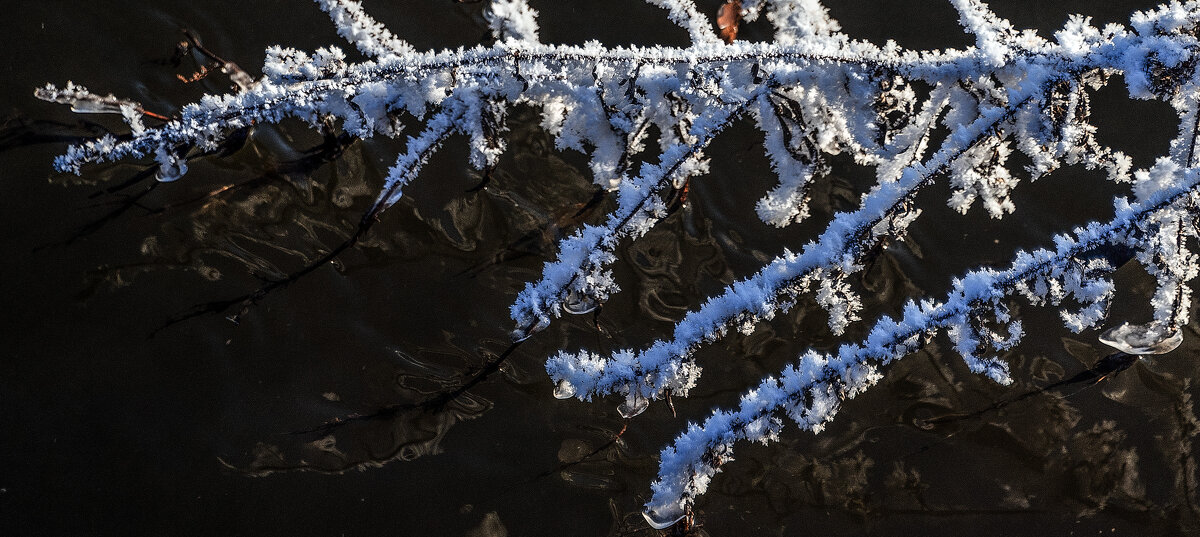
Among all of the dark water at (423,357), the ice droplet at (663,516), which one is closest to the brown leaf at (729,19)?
the dark water at (423,357)

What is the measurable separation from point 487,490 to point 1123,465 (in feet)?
6.62

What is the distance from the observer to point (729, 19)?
233cm

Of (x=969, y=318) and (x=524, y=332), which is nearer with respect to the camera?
(x=969, y=318)

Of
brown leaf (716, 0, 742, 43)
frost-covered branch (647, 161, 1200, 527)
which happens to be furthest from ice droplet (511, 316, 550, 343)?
brown leaf (716, 0, 742, 43)

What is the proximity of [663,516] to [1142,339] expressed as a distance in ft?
5.44

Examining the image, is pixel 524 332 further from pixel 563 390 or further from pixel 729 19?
pixel 729 19

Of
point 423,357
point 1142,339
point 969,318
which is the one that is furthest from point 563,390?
point 1142,339

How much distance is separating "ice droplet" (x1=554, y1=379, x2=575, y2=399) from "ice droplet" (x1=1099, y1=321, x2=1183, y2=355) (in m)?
1.73

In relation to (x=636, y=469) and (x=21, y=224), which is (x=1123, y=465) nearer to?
(x=636, y=469)

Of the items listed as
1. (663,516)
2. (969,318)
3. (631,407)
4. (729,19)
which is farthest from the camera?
(729,19)

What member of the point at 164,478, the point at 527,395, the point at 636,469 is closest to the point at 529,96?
the point at 527,395

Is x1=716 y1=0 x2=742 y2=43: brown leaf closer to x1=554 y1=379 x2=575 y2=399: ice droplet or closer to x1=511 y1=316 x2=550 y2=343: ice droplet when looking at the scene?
x1=511 y1=316 x2=550 y2=343: ice droplet

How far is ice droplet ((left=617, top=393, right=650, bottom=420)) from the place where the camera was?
83.3 inches

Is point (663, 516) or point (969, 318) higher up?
point (969, 318)
